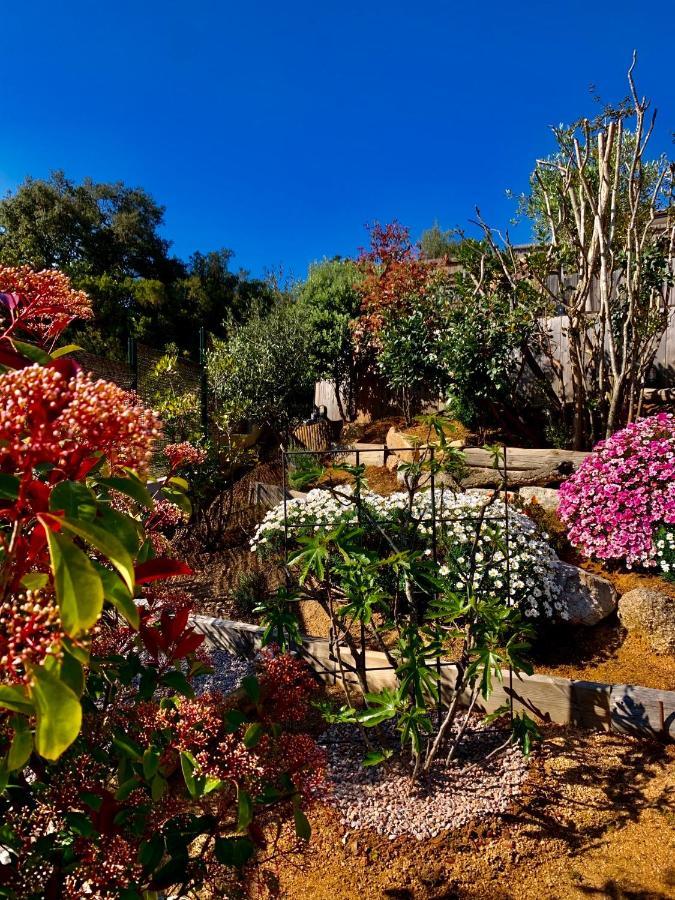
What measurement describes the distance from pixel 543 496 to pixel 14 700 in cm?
523

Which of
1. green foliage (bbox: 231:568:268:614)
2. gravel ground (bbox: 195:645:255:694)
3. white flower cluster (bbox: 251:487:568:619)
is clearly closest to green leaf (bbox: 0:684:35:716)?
white flower cluster (bbox: 251:487:568:619)

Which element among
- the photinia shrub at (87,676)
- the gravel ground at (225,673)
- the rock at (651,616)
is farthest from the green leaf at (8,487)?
the rock at (651,616)

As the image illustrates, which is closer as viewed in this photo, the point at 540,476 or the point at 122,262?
the point at 540,476

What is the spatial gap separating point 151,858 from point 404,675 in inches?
45.5

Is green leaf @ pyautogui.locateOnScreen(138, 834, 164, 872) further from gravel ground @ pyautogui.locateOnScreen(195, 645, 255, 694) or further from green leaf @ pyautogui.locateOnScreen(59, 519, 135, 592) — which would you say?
gravel ground @ pyautogui.locateOnScreen(195, 645, 255, 694)

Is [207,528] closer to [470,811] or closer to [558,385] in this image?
[470,811]

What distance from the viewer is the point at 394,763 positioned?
2.69m

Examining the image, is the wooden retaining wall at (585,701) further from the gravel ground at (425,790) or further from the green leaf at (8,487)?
the green leaf at (8,487)

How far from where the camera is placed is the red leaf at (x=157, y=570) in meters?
0.85

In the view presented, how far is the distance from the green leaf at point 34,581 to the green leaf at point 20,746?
0.16m

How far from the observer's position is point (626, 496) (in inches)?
169

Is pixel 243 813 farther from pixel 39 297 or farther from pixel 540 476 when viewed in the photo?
pixel 540 476

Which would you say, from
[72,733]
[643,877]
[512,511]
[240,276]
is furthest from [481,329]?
[240,276]

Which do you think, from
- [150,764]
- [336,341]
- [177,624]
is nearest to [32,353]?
[177,624]
